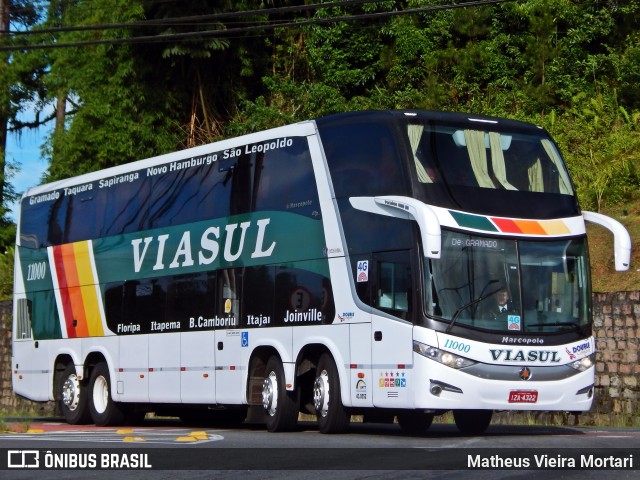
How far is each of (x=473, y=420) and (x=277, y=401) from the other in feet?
8.84

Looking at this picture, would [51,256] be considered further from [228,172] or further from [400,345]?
[400,345]

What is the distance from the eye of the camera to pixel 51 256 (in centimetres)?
2430

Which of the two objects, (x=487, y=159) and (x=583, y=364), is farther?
(x=487, y=159)

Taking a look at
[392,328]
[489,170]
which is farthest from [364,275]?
[489,170]

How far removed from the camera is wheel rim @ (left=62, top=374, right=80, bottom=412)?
2322 centimetres

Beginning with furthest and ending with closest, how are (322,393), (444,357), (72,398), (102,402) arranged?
1. (72,398)
2. (102,402)
3. (322,393)
4. (444,357)

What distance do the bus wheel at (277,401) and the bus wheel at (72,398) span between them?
18.7 feet

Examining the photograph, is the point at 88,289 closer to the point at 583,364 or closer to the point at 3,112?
the point at 583,364

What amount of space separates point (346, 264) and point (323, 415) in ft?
6.67

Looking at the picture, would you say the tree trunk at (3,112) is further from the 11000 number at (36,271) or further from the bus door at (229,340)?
the bus door at (229,340)

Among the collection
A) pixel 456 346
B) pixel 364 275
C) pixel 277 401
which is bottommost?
pixel 277 401

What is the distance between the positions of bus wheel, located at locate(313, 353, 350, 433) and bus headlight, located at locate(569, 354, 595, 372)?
3.00 m

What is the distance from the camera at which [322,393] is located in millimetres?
17297

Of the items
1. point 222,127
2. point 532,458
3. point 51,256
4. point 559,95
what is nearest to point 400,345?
point 532,458
